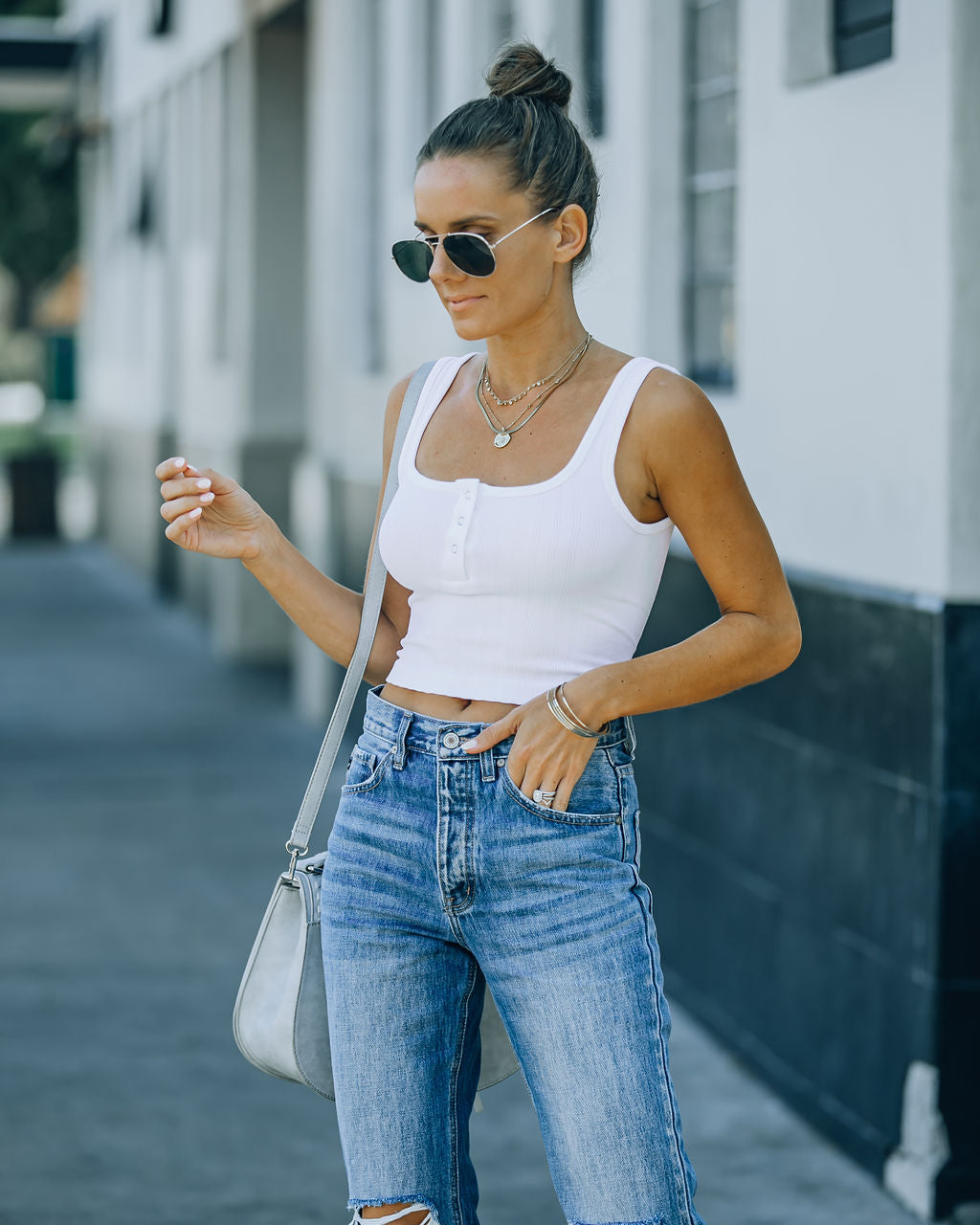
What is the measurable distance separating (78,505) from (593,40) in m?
22.6

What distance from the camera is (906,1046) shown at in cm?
425

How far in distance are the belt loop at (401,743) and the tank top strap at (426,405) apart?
1.09ft

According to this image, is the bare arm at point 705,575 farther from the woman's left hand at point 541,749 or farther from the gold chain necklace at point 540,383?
the gold chain necklace at point 540,383

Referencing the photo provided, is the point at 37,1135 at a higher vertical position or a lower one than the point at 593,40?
lower

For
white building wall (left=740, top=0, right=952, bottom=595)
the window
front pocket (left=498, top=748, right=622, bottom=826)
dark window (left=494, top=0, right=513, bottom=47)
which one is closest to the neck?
front pocket (left=498, top=748, right=622, bottom=826)

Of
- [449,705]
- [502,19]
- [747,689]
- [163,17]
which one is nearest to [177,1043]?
[747,689]

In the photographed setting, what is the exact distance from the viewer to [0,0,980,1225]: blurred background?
4133mm

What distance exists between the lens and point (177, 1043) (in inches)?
216

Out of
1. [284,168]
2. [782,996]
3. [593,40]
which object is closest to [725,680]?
[782,996]

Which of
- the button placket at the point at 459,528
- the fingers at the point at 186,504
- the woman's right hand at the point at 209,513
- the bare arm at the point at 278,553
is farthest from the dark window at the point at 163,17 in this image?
the button placket at the point at 459,528

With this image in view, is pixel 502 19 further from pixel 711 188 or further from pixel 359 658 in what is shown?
pixel 359 658

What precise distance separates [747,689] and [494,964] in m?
2.75

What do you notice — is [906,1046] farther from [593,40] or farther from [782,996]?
[593,40]

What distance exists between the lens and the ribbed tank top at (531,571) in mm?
2422
